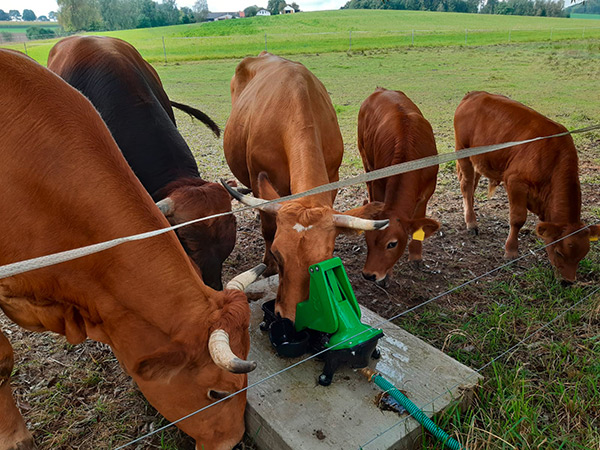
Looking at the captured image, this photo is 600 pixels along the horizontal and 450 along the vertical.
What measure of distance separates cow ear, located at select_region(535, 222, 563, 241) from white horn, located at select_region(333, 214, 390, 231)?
2.04 meters

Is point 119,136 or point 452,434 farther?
point 119,136

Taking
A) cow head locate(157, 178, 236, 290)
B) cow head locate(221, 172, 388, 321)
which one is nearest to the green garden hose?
cow head locate(221, 172, 388, 321)

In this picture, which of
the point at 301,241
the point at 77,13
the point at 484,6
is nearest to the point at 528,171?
the point at 301,241

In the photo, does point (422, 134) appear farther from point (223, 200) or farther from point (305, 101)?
point (223, 200)

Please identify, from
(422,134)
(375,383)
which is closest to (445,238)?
(422,134)

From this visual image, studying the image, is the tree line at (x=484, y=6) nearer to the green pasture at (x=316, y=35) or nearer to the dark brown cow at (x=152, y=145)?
the green pasture at (x=316, y=35)

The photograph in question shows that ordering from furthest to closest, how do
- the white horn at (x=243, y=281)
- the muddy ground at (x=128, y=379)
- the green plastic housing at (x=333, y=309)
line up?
the muddy ground at (x=128, y=379) → the green plastic housing at (x=333, y=309) → the white horn at (x=243, y=281)

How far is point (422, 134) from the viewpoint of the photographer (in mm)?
4863

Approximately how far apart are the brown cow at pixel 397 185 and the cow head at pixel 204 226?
1.50 meters

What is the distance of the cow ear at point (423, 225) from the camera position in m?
4.27

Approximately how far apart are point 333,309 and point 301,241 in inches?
21.3

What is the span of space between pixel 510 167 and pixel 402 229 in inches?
76.4

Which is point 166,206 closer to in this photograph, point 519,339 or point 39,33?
point 519,339

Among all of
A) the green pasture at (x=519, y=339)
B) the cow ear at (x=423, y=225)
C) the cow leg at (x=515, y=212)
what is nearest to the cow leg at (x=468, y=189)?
the green pasture at (x=519, y=339)
